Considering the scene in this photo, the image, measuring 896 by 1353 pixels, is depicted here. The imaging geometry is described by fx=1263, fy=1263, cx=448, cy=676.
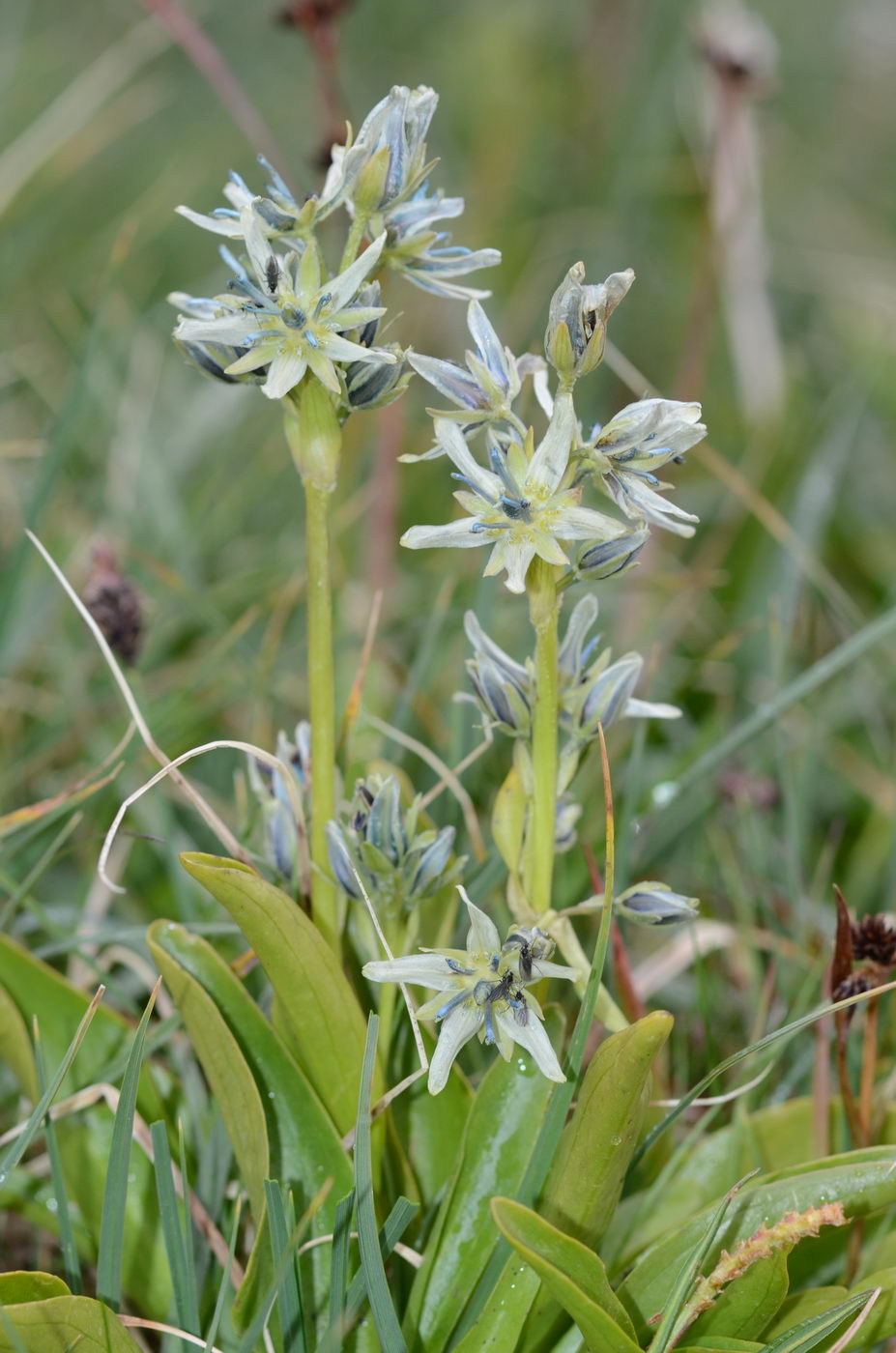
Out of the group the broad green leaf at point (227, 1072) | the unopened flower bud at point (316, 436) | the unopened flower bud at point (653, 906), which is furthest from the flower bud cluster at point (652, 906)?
the unopened flower bud at point (316, 436)

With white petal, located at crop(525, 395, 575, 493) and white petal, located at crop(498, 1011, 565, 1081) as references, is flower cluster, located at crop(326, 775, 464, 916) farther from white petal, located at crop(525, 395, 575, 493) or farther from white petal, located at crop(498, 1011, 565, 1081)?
white petal, located at crop(525, 395, 575, 493)

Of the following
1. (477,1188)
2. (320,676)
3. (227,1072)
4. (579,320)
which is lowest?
(477,1188)

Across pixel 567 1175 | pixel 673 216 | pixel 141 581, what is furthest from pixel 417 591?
pixel 673 216

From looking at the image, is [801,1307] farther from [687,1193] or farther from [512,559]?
[512,559]

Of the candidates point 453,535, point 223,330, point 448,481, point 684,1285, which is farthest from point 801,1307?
point 448,481

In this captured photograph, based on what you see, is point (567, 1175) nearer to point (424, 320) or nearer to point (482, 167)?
point (424, 320)
